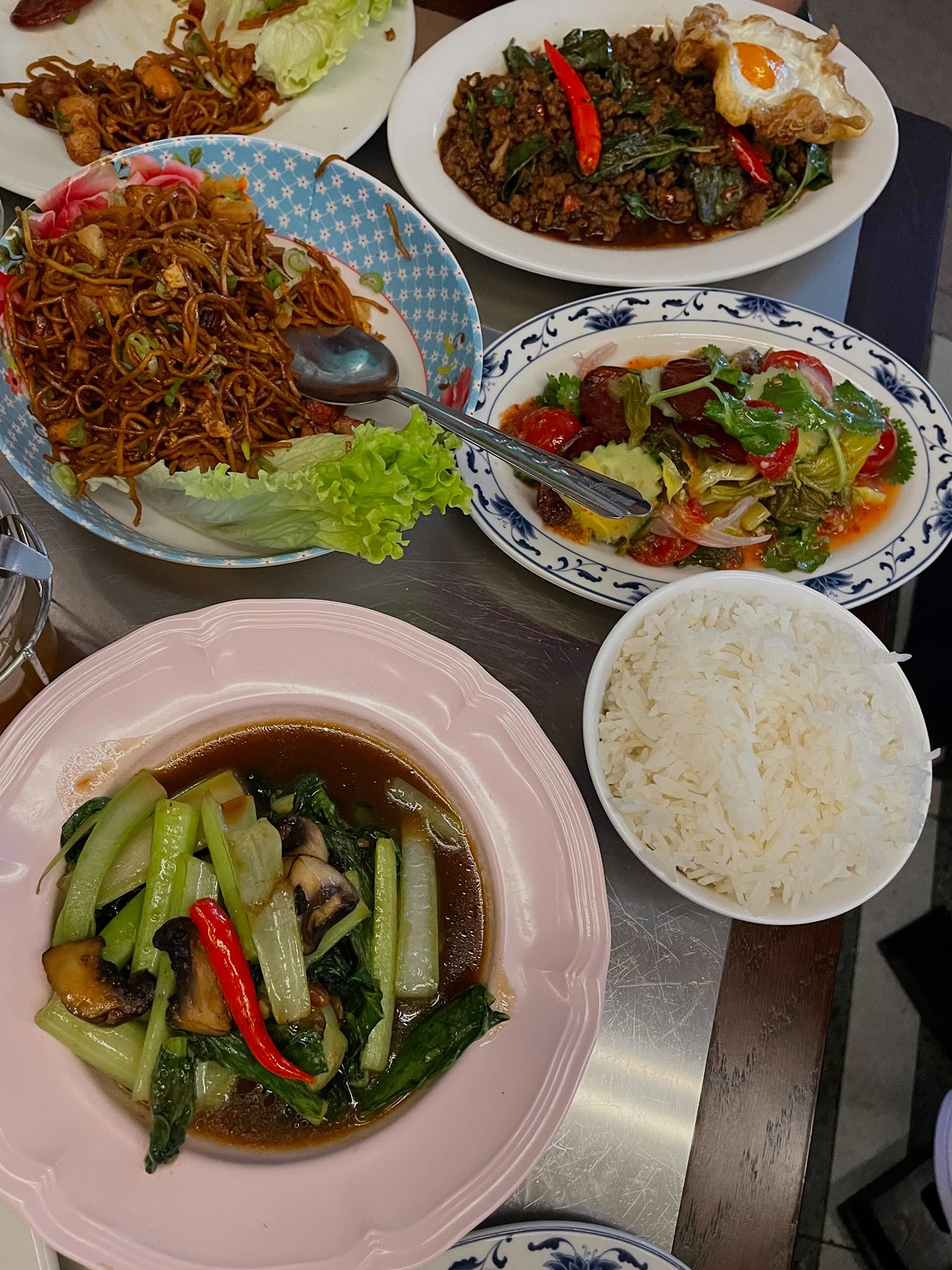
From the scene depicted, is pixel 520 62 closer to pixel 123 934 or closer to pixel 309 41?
pixel 309 41

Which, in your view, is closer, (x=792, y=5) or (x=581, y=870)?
(x=581, y=870)

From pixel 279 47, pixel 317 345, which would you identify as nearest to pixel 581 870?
pixel 317 345

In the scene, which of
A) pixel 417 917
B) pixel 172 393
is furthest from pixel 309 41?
pixel 417 917

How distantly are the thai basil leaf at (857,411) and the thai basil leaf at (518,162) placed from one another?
1068 mm

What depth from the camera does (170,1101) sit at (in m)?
1.41

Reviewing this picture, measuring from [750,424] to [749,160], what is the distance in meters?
1.12

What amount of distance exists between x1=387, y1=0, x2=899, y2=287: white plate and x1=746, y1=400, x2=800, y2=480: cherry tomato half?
1.86 ft

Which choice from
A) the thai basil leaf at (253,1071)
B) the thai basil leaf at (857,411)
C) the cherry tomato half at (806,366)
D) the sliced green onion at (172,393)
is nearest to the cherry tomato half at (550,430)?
the cherry tomato half at (806,366)

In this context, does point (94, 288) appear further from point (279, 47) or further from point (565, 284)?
point (565, 284)

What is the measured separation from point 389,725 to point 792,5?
9.46ft

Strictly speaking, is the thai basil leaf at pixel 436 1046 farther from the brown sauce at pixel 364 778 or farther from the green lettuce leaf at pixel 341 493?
the green lettuce leaf at pixel 341 493

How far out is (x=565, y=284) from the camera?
2.49 m

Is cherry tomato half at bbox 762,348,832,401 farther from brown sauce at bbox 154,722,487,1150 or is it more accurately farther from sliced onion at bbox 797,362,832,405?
brown sauce at bbox 154,722,487,1150

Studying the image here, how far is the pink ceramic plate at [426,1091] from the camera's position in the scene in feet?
4.44
